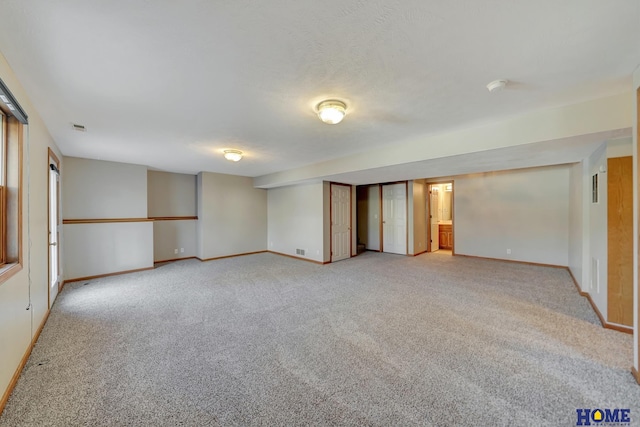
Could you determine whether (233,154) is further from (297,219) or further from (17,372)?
(17,372)

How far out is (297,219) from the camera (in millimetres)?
6742

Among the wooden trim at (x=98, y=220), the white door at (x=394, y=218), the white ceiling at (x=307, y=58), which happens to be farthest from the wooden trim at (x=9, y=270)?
the white door at (x=394, y=218)

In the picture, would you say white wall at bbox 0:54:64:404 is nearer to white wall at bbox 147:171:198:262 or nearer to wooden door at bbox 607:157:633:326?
white wall at bbox 147:171:198:262

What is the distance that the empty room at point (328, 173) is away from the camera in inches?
58.9

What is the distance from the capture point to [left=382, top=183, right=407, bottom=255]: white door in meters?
7.08

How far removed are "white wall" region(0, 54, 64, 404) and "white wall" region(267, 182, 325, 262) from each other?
452 cm

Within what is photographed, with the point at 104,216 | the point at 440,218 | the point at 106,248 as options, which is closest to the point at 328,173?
the point at 104,216

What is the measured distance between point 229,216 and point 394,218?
469 cm

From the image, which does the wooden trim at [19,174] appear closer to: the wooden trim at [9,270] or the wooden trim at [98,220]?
the wooden trim at [9,270]

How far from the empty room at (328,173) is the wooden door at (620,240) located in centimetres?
2

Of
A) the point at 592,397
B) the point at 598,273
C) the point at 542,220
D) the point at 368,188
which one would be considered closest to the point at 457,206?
the point at 542,220

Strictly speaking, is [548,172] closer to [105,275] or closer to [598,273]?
[598,273]

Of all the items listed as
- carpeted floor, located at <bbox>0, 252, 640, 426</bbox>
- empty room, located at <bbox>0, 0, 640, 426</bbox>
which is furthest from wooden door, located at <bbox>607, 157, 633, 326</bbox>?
carpeted floor, located at <bbox>0, 252, 640, 426</bbox>

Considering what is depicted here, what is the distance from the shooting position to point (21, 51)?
5.34 ft
